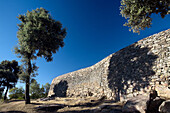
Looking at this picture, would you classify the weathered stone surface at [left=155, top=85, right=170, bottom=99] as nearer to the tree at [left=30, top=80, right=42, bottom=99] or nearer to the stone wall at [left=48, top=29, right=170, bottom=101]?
the stone wall at [left=48, top=29, right=170, bottom=101]

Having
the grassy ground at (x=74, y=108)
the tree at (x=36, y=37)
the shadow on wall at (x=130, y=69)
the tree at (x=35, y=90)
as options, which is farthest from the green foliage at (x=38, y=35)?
the tree at (x=35, y=90)

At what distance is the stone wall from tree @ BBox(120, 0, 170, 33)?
5.72ft

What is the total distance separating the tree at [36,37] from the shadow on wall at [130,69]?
915cm

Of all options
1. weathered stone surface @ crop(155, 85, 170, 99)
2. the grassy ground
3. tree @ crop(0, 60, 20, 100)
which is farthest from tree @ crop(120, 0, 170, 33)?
tree @ crop(0, 60, 20, 100)

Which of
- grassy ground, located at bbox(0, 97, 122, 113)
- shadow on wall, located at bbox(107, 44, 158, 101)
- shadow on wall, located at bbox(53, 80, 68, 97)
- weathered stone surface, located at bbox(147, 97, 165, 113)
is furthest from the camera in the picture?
shadow on wall, located at bbox(53, 80, 68, 97)

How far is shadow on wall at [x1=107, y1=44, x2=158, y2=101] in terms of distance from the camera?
28.2ft

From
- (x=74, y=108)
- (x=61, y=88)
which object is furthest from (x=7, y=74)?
(x=74, y=108)

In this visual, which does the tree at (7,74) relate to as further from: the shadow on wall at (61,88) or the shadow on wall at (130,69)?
the shadow on wall at (130,69)

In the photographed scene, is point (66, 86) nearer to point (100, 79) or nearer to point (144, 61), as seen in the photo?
point (100, 79)

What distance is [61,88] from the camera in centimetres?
1942

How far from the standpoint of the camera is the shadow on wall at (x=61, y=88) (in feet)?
60.6

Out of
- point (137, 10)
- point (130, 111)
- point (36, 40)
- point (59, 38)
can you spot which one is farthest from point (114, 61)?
point (36, 40)

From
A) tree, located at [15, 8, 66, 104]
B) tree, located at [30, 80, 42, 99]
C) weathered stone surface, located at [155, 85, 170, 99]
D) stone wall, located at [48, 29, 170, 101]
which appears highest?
tree, located at [15, 8, 66, 104]

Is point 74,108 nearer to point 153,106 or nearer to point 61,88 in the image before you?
point 153,106
